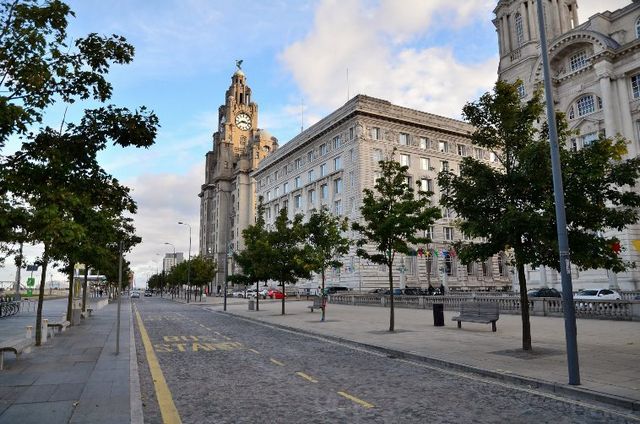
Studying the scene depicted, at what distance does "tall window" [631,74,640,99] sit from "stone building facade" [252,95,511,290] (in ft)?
78.1

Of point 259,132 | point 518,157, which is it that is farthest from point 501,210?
point 259,132

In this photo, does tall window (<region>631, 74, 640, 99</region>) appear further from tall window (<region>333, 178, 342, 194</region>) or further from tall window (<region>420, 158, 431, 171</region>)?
tall window (<region>333, 178, 342, 194</region>)

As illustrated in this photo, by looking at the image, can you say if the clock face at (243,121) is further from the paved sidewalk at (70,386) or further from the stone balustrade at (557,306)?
the paved sidewalk at (70,386)

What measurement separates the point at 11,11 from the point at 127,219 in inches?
786

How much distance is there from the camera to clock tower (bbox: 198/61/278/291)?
5123 inches

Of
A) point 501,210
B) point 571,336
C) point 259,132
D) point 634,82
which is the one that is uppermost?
point 259,132

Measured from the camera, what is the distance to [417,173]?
229 ft

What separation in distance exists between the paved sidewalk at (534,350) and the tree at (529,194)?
1547 mm

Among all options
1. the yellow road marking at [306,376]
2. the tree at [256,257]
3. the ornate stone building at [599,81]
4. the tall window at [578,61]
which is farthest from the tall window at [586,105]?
the yellow road marking at [306,376]

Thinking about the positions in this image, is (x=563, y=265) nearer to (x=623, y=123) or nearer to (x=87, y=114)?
(x=87, y=114)

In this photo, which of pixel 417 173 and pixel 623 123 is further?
pixel 417 173

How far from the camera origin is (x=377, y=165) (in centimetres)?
6481

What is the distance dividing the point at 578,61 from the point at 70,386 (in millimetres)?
51104

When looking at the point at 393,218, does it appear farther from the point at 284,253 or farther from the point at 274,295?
the point at 274,295
